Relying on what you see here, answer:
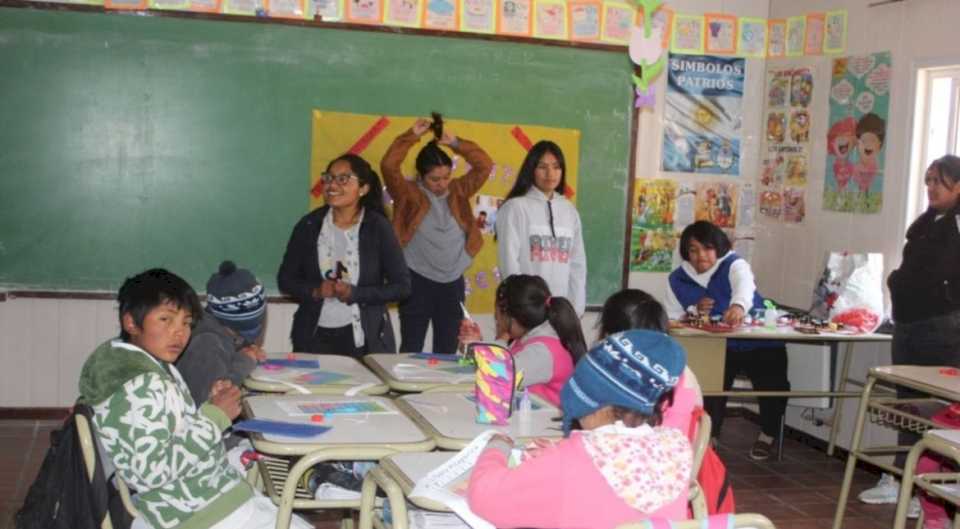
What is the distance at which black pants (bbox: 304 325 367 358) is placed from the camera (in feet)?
13.6

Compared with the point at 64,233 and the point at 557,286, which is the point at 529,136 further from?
the point at 64,233

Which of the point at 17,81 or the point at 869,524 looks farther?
the point at 17,81

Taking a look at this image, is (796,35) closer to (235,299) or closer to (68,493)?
(235,299)

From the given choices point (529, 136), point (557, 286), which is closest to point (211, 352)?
point (557, 286)

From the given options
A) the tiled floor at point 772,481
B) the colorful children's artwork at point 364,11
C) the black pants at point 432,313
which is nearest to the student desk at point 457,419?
the tiled floor at point 772,481

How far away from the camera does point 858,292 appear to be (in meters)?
5.22

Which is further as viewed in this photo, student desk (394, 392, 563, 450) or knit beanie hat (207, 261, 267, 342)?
knit beanie hat (207, 261, 267, 342)

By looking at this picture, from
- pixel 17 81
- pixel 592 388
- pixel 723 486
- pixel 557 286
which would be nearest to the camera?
pixel 592 388

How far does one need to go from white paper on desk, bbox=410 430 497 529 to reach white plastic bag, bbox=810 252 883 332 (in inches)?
136

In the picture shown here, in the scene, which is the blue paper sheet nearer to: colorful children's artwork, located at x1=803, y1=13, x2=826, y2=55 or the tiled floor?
the tiled floor

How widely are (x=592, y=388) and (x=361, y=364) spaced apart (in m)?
1.81

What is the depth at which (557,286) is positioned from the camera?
194 inches

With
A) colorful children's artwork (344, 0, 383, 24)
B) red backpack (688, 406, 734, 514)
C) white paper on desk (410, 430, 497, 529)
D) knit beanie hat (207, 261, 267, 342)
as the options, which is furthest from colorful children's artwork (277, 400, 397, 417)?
colorful children's artwork (344, 0, 383, 24)

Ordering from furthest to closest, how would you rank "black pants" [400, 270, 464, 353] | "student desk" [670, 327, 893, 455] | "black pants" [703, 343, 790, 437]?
"black pants" [703, 343, 790, 437] → "black pants" [400, 270, 464, 353] → "student desk" [670, 327, 893, 455]
